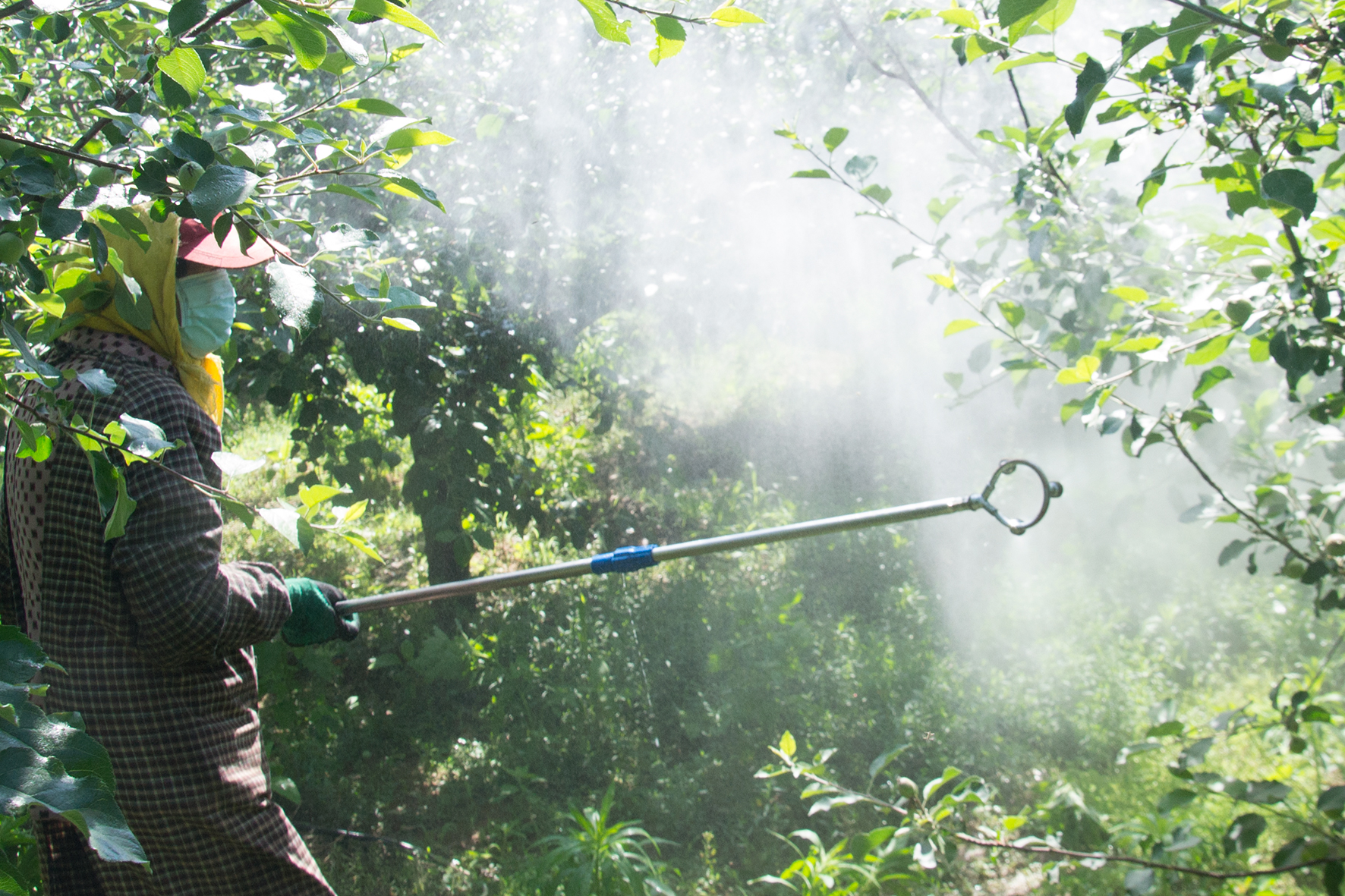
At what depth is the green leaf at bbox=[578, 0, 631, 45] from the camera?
0.97 m

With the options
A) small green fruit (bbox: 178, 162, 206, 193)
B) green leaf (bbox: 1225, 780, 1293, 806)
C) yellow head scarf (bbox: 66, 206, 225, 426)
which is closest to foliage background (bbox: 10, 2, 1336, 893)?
yellow head scarf (bbox: 66, 206, 225, 426)

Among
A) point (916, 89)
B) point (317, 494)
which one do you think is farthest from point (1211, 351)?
point (916, 89)

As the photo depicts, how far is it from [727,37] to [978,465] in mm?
3234

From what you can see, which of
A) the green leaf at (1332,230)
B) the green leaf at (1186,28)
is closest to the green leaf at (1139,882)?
the green leaf at (1332,230)

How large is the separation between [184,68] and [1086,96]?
1178 mm

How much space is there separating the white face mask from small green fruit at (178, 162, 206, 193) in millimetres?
470

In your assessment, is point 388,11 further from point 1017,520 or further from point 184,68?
point 1017,520

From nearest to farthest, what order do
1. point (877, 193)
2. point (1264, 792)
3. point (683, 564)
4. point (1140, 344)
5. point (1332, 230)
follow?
point (1332, 230)
point (1140, 344)
point (1264, 792)
point (877, 193)
point (683, 564)

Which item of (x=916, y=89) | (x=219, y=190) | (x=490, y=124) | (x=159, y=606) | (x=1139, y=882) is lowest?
(x=1139, y=882)

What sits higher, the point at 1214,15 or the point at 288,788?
the point at 1214,15

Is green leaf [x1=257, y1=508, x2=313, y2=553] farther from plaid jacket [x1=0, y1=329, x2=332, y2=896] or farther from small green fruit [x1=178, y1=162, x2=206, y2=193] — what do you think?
plaid jacket [x1=0, y1=329, x2=332, y2=896]

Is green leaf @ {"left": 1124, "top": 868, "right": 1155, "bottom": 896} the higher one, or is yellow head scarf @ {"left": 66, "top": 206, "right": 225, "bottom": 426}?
yellow head scarf @ {"left": 66, "top": 206, "right": 225, "bottom": 426}

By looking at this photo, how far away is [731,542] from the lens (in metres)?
1.82

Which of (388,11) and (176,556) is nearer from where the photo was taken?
(388,11)
